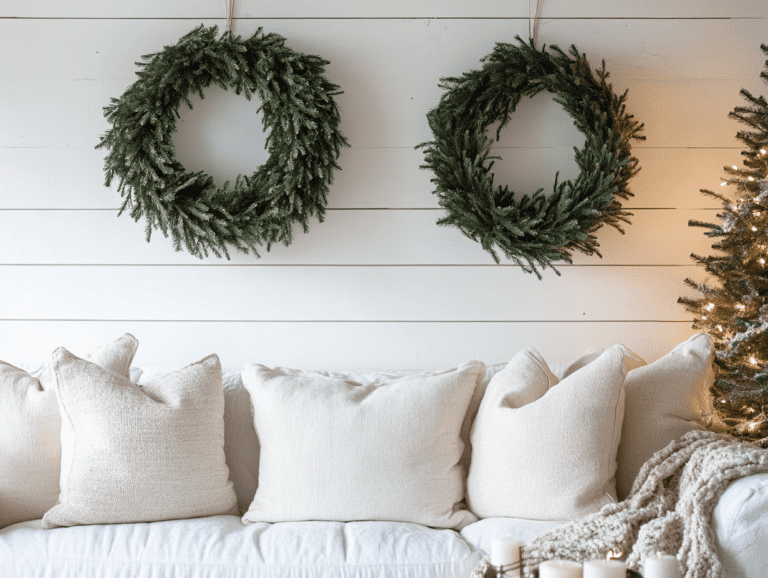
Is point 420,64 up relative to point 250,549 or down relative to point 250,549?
up

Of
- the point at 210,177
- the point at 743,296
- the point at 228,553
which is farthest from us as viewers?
the point at 210,177

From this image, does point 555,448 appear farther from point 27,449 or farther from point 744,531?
point 27,449

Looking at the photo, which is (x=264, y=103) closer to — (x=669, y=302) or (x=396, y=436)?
(x=396, y=436)

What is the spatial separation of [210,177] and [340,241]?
42 cm

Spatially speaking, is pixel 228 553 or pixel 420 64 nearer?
pixel 228 553

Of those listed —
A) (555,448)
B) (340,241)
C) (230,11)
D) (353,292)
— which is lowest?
(555,448)

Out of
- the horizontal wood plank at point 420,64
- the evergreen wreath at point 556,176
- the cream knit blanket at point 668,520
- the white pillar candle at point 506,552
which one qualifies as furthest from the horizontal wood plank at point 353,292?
the white pillar candle at point 506,552

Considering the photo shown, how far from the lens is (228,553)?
4.75ft

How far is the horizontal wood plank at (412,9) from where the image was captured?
2053 millimetres

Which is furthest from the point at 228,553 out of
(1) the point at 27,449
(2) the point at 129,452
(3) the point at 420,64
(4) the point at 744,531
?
(3) the point at 420,64

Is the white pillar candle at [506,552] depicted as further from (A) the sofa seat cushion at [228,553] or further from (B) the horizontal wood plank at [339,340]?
(B) the horizontal wood plank at [339,340]

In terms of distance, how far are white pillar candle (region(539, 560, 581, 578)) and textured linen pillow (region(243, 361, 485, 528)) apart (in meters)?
0.63

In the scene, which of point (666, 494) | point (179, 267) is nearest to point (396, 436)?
point (666, 494)

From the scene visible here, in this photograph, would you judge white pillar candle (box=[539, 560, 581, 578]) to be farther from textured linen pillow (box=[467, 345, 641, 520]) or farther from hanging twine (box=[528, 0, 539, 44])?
hanging twine (box=[528, 0, 539, 44])
